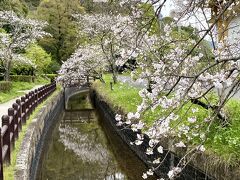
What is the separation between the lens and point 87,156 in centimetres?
1409

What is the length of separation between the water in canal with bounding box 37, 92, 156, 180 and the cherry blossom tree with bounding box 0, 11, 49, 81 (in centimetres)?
1241

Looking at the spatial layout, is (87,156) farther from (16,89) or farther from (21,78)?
(21,78)

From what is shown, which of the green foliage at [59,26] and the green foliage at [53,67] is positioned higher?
the green foliage at [59,26]

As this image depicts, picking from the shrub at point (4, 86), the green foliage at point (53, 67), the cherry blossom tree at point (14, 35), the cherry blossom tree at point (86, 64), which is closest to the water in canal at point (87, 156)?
the shrub at point (4, 86)

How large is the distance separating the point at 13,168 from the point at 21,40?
28.4 metres

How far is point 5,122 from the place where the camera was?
8.21 m

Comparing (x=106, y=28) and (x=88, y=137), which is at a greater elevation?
(x=106, y=28)

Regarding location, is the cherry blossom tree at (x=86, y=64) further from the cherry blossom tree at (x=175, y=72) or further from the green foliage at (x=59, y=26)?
the green foliage at (x=59, y=26)

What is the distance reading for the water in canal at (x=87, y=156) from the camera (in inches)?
465

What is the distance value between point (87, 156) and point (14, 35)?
22753 mm

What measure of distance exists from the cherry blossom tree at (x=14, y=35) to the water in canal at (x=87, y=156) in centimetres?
1241

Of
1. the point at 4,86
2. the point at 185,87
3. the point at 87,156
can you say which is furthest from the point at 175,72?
the point at 4,86

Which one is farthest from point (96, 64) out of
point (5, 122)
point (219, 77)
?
point (219, 77)

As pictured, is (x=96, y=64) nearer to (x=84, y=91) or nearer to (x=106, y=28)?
(x=106, y=28)
